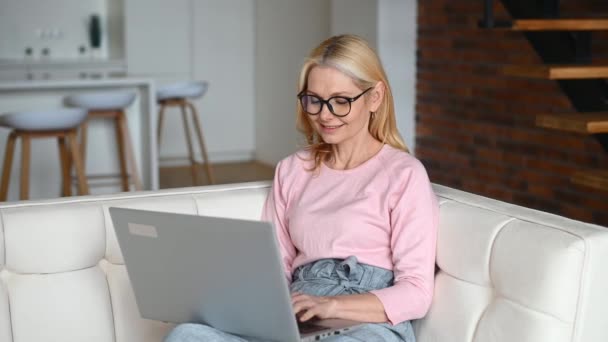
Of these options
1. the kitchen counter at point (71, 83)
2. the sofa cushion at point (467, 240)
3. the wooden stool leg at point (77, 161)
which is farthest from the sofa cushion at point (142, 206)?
the kitchen counter at point (71, 83)

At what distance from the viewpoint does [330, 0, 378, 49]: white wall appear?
18.8 feet

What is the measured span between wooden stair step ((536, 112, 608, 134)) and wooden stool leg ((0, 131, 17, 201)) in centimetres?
317

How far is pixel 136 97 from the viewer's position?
612cm

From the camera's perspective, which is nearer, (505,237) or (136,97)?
(505,237)

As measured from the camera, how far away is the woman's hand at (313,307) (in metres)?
2.04

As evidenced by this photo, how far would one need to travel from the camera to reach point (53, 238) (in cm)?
233

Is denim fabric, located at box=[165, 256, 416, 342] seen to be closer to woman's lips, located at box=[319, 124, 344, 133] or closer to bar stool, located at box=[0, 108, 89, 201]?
woman's lips, located at box=[319, 124, 344, 133]

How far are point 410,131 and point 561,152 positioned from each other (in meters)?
1.27

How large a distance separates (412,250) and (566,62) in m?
1.70

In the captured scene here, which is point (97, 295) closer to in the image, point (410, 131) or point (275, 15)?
point (410, 131)

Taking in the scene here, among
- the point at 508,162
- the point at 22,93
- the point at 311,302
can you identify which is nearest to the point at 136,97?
the point at 22,93

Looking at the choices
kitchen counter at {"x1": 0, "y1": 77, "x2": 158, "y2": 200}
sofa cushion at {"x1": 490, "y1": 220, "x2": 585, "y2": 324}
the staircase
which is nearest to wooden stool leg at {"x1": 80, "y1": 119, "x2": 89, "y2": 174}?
kitchen counter at {"x1": 0, "y1": 77, "x2": 158, "y2": 200}

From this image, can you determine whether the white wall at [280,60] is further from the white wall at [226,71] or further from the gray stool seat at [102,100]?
the gray stool seat at [102,100]

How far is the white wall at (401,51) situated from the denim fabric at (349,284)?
3.55 m
